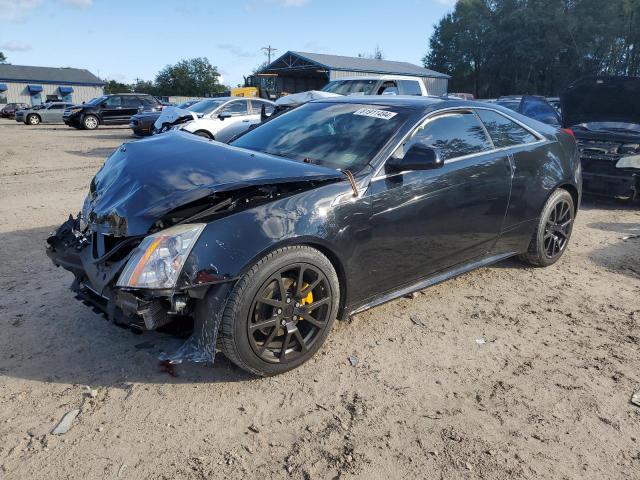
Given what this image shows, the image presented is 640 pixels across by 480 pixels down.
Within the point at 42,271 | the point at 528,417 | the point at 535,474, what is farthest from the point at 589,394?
the point at 42,271

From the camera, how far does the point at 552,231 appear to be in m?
4.79

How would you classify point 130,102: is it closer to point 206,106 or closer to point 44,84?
point 206,106

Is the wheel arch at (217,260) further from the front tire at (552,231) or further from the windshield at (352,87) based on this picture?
the windshield at (352,87)

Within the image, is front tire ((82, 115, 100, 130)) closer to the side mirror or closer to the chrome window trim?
the chrome window trim

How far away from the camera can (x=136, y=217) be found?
2.70m

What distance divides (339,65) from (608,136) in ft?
99.8

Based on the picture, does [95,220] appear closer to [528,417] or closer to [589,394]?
[528,417]

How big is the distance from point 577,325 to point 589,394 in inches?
38.4

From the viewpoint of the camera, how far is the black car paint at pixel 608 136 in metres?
7.20

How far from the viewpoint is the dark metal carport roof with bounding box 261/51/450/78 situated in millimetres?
35500

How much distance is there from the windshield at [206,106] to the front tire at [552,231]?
36.2 ft

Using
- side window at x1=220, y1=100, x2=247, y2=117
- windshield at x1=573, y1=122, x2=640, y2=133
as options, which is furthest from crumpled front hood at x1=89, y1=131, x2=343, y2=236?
side window at x1=220, y1=100, x2=247, y2=117

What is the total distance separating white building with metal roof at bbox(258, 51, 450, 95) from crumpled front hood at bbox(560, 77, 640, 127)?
26.4 m

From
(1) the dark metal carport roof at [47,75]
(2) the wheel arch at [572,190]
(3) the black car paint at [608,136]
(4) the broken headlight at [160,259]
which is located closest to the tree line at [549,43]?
(3) the black car paint at [608,136]
